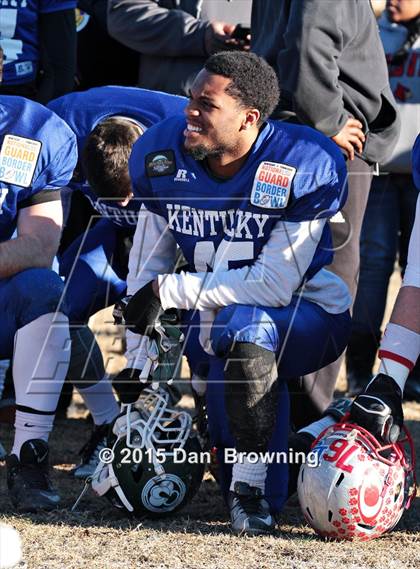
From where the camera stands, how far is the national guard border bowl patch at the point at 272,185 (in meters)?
3.62

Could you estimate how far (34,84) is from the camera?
A: 200 inches

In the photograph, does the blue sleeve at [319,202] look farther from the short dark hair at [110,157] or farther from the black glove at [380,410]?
the short dark hair at [110,157]

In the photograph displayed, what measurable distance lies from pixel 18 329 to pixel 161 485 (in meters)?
0.69

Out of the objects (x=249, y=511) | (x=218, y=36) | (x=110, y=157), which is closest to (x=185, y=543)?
(x=249, y=511)

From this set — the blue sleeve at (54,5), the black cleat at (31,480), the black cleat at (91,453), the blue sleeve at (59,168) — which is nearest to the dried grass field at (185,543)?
the black cleat at (31,480)

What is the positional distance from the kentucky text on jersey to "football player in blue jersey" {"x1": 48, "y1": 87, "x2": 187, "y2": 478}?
49 centimetres

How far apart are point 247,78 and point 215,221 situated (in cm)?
46

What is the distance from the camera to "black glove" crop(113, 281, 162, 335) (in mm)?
3600

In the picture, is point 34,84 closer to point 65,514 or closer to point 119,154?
point 119,154

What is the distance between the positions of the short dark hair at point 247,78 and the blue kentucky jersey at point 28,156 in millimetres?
592

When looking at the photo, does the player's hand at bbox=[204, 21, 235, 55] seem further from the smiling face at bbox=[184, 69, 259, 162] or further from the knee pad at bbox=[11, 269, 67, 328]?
the knee pad at bbox=[11, 269, 67, 328]

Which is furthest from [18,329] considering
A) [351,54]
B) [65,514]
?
[351,54]

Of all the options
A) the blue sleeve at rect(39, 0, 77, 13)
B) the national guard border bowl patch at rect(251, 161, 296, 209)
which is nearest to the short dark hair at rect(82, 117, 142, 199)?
the national guard border bowl patch at rect(251, 161, 296, 209)

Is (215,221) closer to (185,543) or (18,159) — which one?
(18,159)
